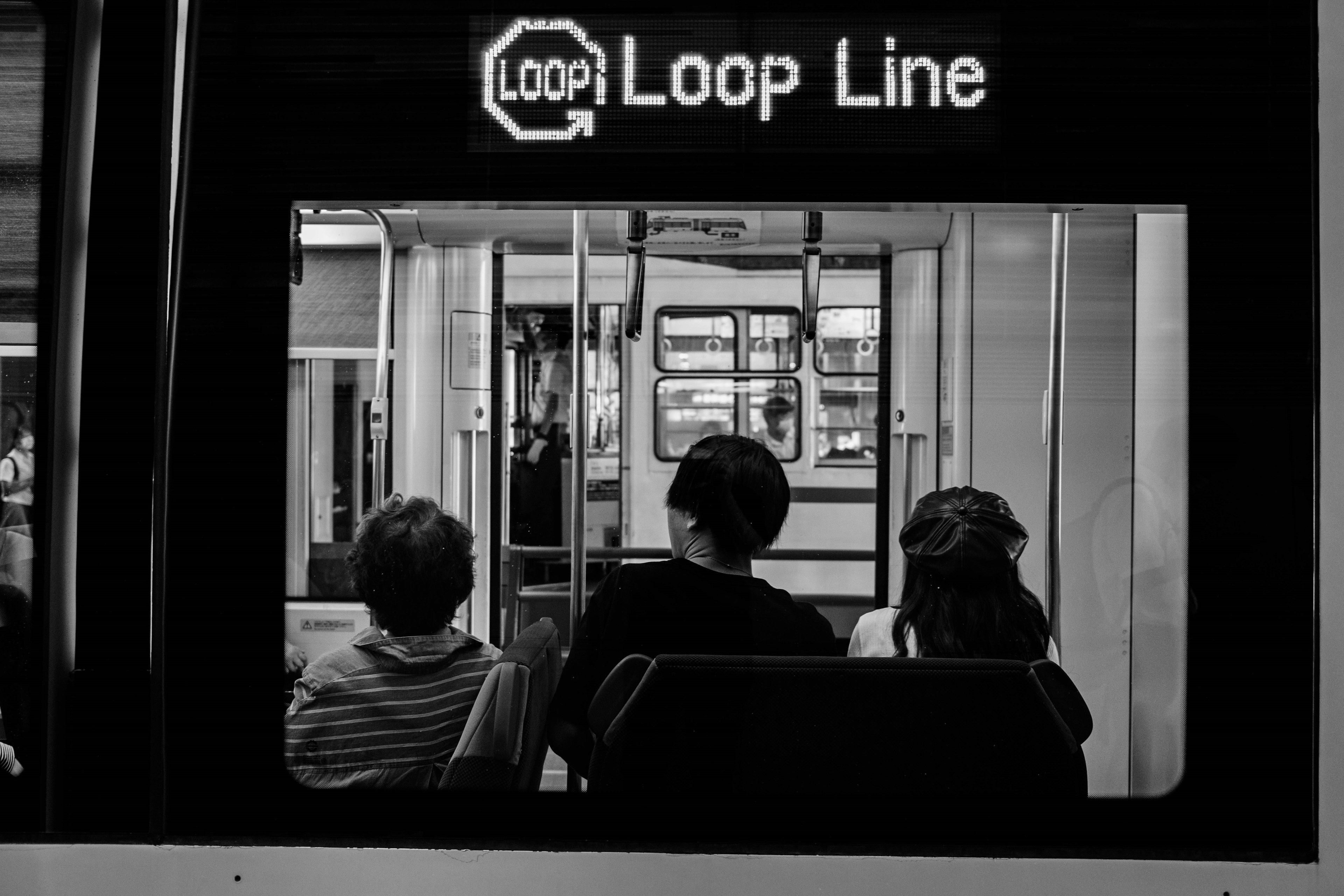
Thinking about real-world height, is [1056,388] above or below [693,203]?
below

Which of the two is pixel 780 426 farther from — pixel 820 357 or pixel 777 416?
pixel 820 357

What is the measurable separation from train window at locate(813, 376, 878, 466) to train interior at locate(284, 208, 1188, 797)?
0.04 feet

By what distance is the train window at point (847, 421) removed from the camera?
2.22 m

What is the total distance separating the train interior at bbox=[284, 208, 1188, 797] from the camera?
1.60m

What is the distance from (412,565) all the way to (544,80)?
741 millimetres

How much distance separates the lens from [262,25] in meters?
1.61

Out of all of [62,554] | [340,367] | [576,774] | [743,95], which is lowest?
[576,774]

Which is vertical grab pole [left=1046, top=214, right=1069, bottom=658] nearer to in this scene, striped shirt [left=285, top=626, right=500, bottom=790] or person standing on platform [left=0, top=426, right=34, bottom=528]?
striped shirt [left=285, top=626, right=500, bottom=790]

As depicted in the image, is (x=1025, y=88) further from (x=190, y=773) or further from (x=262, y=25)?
(x=190, y=773)

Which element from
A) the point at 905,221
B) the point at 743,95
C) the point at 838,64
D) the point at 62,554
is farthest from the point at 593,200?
the point at 62,554

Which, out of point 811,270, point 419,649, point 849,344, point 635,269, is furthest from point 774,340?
point 419,649

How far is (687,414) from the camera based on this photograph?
207 cm

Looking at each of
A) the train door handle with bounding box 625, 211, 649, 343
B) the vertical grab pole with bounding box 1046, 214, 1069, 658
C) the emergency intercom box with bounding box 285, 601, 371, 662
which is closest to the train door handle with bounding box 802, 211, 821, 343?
the train door handle with bounding box 625, 211, 649, 343

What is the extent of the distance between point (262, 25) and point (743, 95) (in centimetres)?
70
